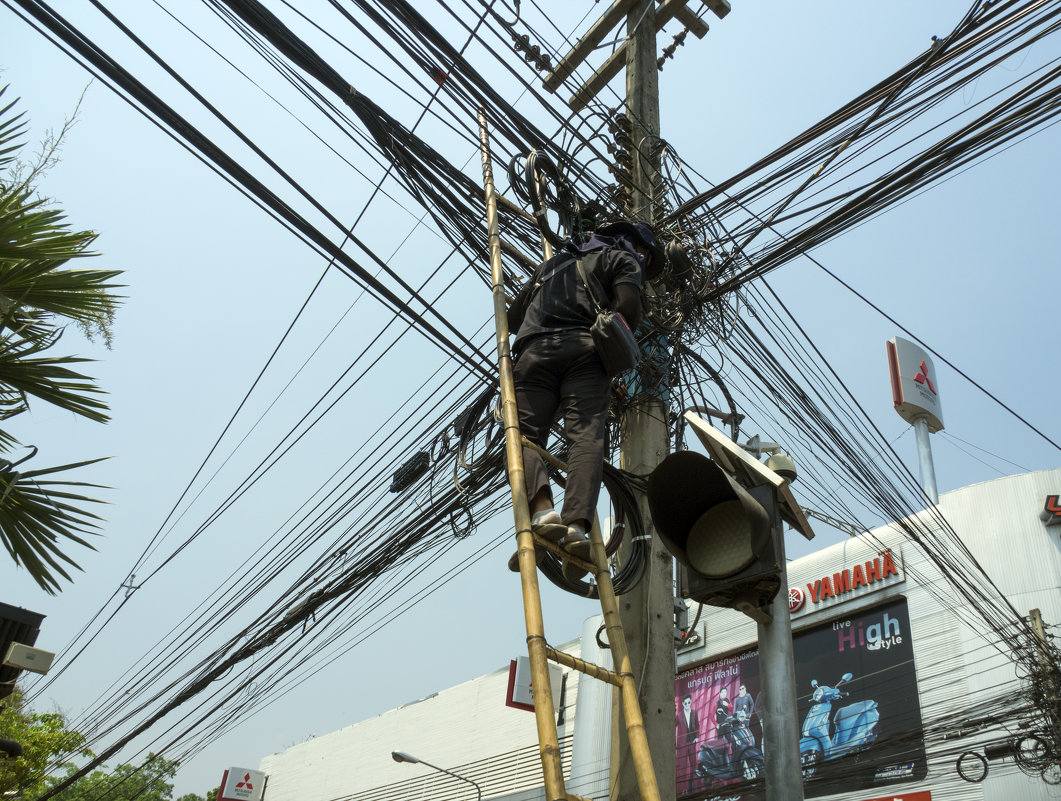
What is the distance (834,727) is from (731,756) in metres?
2.09

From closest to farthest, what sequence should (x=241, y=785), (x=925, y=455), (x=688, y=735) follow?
(x=688, y=735)
(x=925, y=455)
(x=241, y=785)

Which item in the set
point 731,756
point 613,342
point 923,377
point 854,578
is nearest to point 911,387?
point 923,377

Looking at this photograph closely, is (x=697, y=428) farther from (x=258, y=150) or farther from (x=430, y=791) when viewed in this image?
(x=430, y=791)

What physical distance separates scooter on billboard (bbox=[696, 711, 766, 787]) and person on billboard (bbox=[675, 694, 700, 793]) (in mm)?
168

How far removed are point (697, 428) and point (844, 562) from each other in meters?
13.4

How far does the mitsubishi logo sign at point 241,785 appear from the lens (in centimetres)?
2777

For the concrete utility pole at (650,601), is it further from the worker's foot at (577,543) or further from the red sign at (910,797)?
the red sign at (910,797)

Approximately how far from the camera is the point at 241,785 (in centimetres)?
2808

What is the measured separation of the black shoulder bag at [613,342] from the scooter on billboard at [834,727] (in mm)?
11616

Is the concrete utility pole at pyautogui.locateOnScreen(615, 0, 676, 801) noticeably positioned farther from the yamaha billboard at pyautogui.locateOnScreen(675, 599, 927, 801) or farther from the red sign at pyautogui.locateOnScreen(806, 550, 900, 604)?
the red sign at pyautogui.locateOnScreen(806, 550, 900, 604)

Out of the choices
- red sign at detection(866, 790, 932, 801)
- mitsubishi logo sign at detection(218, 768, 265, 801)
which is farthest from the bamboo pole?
mitsubishi logo sign at detection(218, 768, 265, 801)

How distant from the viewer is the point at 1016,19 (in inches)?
209

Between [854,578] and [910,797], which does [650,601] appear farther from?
[854,578]

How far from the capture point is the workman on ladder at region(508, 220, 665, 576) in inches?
149
